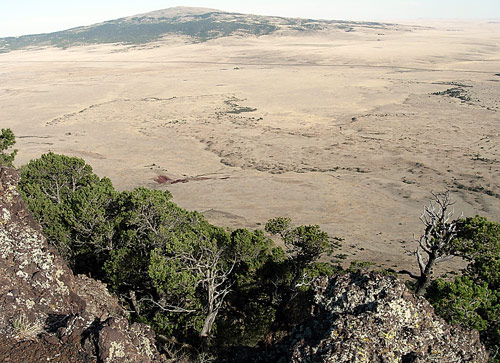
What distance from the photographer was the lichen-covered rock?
8711 mm

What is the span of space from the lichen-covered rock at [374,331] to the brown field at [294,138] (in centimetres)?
1913

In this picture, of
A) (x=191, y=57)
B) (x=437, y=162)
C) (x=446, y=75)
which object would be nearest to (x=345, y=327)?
(x=437, y=162)

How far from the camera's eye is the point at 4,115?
3467 inches

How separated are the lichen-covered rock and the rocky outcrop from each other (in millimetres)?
4094

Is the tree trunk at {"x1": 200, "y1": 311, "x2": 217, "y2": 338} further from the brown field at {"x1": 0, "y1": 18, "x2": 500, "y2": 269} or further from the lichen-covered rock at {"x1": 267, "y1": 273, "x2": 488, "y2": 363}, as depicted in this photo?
the brown field at {"x1": 0, "y1": 18, "x2": 500, "y2": 269}

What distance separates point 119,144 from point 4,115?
41262 mm

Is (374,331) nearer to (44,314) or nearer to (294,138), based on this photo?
(44,314)

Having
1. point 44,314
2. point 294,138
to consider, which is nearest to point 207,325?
point 44,314

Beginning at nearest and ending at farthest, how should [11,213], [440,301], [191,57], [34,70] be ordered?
[11,213], [440,301], [34,70], [191,57]

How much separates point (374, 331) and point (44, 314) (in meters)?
8.63

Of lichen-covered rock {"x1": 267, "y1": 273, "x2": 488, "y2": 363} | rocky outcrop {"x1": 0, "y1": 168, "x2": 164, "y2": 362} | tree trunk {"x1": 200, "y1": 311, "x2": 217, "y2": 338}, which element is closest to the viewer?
lichen-covered rock {"x1": 267, "y1": 273, "x2": 488, "y2": 363}

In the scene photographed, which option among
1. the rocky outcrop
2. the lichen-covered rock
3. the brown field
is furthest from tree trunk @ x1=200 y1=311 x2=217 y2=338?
the brown field

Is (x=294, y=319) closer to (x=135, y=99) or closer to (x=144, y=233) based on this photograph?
(x=144, y=233)

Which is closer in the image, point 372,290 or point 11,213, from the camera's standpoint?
point 372,290
